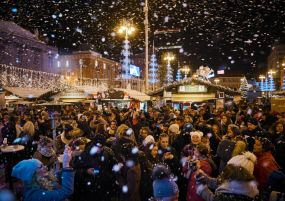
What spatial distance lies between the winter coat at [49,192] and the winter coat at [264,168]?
3.17 m

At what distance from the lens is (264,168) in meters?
5.14

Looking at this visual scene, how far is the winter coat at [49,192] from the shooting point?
3.39 metres

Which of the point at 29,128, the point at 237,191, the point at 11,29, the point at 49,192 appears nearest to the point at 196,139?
the point at 237,191

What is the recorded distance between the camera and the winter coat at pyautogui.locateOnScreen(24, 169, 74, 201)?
11.1 ft

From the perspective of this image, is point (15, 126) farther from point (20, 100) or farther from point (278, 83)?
point (278, 83)

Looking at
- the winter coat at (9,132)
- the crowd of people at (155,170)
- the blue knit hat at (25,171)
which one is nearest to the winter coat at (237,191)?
the crowd of people at (155,170)

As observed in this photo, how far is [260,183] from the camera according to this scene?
509 cm

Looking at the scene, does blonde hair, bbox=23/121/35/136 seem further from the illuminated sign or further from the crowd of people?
the illuminated sign

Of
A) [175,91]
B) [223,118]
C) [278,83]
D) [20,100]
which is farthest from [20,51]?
[278,83]

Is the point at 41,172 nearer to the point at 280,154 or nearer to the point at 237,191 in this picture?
the point at 237,191

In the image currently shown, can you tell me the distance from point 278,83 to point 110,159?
11245 cm

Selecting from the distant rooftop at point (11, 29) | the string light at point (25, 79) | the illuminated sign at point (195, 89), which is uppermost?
the distant rooftop at point (11, 29)

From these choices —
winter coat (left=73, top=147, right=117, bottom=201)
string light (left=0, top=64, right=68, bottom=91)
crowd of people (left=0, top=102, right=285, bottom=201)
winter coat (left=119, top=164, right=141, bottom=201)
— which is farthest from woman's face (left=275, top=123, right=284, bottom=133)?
string light (left=0, top=64, right=68, bottom=91)

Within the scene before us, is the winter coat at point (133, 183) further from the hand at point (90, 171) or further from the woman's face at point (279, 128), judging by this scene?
the woman's face at point (279, 128)
